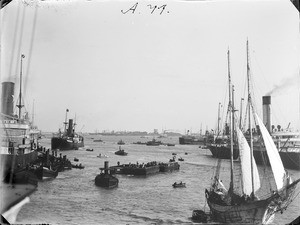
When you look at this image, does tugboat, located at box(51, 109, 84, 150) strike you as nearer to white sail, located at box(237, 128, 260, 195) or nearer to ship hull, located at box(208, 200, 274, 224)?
white sail, located at box(237, 128, 260, 195)

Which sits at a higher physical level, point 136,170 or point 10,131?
point 10,131

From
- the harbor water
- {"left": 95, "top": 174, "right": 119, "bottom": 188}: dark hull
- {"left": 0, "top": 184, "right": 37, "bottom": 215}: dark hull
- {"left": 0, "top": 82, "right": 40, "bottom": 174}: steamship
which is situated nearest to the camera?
{"left": 0, "top": 184, "right": 37, "bottom": 215}: dark hull

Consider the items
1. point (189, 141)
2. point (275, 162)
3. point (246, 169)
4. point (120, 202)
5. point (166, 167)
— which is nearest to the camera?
point (275, 162)

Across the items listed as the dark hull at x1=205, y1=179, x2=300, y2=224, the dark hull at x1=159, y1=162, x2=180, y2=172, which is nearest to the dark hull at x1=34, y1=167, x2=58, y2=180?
the dark hull at x1=159, y1=162, x2=180, y2=172

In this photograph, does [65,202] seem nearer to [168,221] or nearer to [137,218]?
[137,218]

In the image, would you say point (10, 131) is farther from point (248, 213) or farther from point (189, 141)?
point (189, 141)

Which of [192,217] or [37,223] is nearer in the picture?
[37,223]

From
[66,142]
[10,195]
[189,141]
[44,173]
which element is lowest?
[44,173]

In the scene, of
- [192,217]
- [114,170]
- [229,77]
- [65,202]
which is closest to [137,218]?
[192,217]

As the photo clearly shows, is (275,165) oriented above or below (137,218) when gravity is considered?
above

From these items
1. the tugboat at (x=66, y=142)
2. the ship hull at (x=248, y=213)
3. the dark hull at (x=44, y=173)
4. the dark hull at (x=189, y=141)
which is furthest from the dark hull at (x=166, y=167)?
the dark hull at (x=189, y=141)

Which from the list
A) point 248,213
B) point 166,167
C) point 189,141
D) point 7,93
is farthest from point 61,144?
point 248,213
